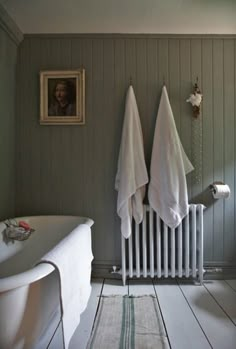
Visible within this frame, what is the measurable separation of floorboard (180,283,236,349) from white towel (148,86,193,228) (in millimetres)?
570

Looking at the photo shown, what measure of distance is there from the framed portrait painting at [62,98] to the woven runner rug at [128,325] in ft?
5.20

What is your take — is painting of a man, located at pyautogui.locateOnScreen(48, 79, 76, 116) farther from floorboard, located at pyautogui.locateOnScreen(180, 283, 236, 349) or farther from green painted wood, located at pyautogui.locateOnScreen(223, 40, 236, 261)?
floorboard, located at pyautogui.locateOnScreen(180, 283, 236, 349)

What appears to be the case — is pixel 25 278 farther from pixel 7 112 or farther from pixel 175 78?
pixel 175 78

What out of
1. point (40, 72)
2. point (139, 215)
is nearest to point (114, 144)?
point (139, 215)

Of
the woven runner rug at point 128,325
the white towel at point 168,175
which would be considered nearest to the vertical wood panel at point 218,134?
the white towel at point 168,175

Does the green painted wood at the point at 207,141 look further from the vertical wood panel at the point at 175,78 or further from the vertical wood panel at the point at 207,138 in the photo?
the vertical wood panel at the point at 175,78

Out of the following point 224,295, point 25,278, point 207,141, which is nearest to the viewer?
point 25,278

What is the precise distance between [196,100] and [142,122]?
0.52 metres

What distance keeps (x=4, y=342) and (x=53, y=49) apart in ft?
7.81

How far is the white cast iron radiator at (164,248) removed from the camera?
2.42m

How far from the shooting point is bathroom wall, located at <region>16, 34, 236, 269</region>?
8.54ft

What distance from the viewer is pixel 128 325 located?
180 cm

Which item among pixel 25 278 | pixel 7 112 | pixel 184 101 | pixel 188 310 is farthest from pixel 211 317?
pixel 7 112

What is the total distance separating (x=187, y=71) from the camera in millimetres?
2607
